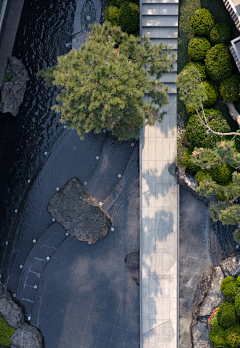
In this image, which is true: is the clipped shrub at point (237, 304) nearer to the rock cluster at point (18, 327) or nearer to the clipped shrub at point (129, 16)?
the rock cluster at point (18, 327)

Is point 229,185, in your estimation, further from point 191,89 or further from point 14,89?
point 14,89

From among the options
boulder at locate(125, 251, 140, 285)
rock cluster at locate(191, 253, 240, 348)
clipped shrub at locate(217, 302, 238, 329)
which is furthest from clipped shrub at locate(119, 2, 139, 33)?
clipped shrub at locate(217, 302, 238, 329)

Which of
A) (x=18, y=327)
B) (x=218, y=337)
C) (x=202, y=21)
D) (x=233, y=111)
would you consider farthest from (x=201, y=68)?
(x=18, y=327)

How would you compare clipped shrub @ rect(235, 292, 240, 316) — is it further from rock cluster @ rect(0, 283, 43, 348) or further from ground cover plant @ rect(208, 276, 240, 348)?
rock cluster @ rect(0, 283, 43, 348)

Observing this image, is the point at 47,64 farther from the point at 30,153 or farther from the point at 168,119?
the point at 168,119

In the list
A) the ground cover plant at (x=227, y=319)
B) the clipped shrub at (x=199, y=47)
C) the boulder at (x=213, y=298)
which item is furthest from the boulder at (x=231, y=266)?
the clipped shrub at (x=199, y=47)

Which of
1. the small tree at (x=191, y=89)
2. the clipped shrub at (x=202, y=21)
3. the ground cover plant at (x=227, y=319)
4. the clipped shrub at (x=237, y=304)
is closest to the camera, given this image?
the small tree at (x=191, y=89)
